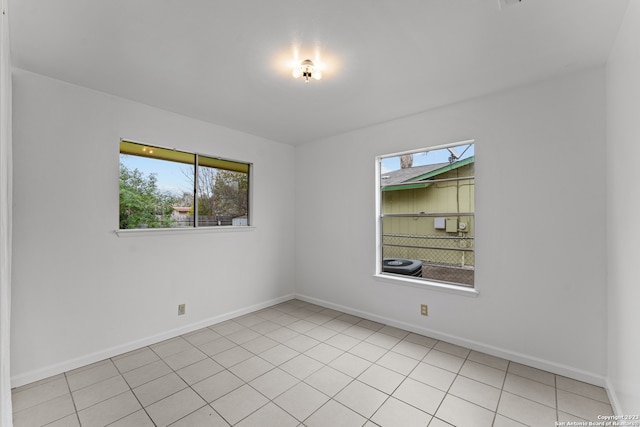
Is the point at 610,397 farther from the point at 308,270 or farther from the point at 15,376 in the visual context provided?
the point at 15,376

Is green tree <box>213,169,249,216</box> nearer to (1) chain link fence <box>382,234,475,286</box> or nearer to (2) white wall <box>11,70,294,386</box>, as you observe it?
(2) white wall <box>11,70,294,386</box>

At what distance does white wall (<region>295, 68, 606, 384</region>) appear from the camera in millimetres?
2307

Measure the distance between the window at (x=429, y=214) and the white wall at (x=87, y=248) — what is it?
2.14m

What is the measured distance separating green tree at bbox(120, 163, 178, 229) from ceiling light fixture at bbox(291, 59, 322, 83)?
1944 millimetres

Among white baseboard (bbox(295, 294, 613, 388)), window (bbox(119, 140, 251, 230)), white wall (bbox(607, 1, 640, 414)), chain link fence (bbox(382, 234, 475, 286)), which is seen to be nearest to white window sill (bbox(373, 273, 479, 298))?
chain link fence (bbox(382, 234, 475, 286))

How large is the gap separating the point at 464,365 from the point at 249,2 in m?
3.20

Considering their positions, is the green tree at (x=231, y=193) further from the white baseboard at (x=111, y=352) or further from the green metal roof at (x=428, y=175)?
the green metal roof at (x=428, y=175)

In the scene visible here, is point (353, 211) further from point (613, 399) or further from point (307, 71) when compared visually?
point (613, 399)

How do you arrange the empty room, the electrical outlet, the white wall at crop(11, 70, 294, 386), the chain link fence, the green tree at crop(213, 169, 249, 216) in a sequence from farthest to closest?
the green tree at crop(213, 169, 249, 216) → the electrical outlet → the chain link fence → the white wall at crop(11, 70, 294, 386) → the empty room

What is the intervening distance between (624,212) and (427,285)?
1732 mm

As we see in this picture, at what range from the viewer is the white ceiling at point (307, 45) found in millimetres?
1695

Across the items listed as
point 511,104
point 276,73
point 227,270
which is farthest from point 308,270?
point 511,104

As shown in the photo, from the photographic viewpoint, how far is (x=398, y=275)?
11.7 feet

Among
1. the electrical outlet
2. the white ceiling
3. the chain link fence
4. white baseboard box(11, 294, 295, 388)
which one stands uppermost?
the white ceiling
